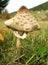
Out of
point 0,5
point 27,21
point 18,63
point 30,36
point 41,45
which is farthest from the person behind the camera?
point 0,5

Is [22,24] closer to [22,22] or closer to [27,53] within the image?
[22,22]

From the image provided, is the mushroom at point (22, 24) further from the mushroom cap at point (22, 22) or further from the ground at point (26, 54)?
the ground at point (26, 54)

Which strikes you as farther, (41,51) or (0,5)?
(0,5)

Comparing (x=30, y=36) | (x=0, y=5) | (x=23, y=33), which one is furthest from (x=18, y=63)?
(x=0, y=5)

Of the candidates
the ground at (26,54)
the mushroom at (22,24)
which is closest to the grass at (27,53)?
the ground at (26,54)

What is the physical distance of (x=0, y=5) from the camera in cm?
1512

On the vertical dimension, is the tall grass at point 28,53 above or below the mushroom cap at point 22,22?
below

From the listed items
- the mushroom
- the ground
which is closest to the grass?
the ground

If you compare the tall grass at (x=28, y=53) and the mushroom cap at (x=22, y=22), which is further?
the tall grass at (x=28, y=53)

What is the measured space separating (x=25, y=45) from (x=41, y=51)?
0.33 m

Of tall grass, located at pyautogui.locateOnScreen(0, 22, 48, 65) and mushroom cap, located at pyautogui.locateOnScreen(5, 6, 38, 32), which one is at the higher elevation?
mushroom cap, located at pyautogui.locateOnScreen(5, 6, 38, 32)

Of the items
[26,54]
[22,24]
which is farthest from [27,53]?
[22,24]

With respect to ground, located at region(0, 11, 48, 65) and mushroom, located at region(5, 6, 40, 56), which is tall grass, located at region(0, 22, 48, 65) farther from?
mushroom, located at region(5, 6, 40, 56)

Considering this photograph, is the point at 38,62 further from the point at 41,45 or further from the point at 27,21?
the point at 27,21
